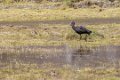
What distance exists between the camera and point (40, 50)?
691 inches

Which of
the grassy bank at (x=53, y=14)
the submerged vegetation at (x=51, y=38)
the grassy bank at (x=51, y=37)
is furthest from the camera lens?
the grassy bank at (x=53, y=14)

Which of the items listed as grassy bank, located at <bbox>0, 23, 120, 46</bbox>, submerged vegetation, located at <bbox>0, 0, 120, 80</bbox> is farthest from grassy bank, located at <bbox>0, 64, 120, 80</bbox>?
grassy bank, located at <bbox>0, 23, 120, 46</bbox>

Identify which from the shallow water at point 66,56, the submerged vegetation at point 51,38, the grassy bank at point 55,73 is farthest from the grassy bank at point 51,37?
the grassy bank at point 55,73

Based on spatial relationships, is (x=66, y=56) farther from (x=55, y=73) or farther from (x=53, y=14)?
(x=53, y=14)

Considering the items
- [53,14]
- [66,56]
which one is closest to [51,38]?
[66,56]

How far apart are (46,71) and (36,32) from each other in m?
9.47

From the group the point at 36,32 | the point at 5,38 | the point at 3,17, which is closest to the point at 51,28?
the point at 36,32

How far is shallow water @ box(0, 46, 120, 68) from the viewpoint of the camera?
14.6 meters

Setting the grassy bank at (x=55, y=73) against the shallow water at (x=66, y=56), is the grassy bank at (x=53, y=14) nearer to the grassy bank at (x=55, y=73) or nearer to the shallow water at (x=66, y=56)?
the shallow water at (x=66, y=56)

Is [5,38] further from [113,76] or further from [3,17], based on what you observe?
[3,17]

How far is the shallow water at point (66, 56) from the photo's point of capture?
14.6m

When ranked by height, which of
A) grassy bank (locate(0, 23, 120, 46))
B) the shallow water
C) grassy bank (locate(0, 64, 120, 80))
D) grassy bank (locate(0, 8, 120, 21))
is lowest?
grassy bank (locate(0, 8, 120, 21))

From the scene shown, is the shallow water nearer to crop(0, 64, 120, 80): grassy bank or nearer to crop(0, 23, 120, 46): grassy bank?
crop(0, 64, 120, 80): grassy bank

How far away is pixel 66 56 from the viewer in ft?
52.9
